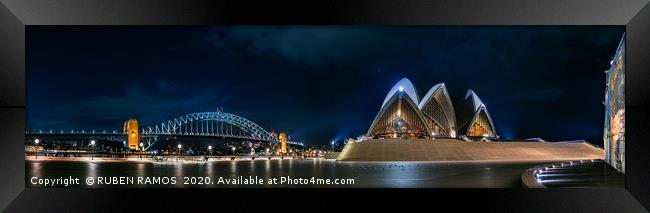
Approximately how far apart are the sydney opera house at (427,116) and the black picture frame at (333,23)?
51.4 feet

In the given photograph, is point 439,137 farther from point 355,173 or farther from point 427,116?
point 355,173

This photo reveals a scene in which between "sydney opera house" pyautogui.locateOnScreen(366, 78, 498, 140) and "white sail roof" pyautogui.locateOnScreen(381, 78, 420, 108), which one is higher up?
"white sail roof" pyautogui.locateOnScreen(381, 78, 420, 108)

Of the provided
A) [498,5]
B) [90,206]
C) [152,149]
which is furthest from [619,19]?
[152,149]

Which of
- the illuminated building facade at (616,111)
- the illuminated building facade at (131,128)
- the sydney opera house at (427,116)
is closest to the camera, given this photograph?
the illuminated building facade at (616,111)

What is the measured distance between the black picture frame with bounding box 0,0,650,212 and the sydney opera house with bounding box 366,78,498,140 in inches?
617

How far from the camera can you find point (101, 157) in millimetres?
12781

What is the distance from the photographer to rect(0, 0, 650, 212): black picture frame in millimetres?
5410

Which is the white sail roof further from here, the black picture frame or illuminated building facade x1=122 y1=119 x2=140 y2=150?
the black picture frame

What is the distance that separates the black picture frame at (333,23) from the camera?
213 inches

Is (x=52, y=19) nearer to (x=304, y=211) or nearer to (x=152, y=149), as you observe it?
(x=304, y=211)

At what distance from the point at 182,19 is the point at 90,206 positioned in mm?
2371

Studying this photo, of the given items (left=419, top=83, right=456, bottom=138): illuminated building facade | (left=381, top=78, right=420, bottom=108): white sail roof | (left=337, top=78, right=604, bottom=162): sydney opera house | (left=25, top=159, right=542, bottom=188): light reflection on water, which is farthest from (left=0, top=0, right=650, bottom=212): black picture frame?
(left=419, top=83, right=456, bottom=138): illuminated building facade

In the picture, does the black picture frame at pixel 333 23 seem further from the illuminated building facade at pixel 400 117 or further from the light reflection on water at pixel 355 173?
the illuminated building facade at pixel 400 117

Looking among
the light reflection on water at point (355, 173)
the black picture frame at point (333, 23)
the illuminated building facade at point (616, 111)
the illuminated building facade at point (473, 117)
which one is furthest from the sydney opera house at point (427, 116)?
the black picture frame at point (333, 23)
